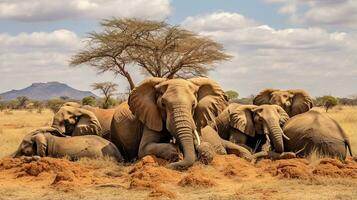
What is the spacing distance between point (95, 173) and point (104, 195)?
74.0 inches

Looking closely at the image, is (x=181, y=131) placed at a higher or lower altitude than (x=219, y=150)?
higher

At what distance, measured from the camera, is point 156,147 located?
39.4 feet

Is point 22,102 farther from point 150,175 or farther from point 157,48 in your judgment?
point 150,175

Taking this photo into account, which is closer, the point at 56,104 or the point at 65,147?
the point at 65,147

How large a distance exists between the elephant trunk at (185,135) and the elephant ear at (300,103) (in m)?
5.36

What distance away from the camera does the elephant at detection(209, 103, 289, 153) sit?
1348cm

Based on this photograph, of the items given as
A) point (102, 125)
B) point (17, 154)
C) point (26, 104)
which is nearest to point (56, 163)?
point (17, 154)

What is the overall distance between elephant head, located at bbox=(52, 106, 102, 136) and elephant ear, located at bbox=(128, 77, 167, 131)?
1.48 m

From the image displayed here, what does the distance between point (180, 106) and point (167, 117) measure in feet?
1.51

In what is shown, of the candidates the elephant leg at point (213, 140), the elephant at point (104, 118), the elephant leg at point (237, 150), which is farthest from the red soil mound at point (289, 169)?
the elephant at point (104, 118)

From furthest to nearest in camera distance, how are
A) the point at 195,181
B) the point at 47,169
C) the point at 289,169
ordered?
1. the point at 47,169
2. the point at 289,169
3. the point at 195,181

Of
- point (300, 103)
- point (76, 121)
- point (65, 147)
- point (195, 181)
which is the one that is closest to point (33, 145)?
point (65, 147)

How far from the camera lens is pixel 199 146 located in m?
11.7

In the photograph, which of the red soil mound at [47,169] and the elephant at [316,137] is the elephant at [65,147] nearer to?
the red soil mound at [47,169]
